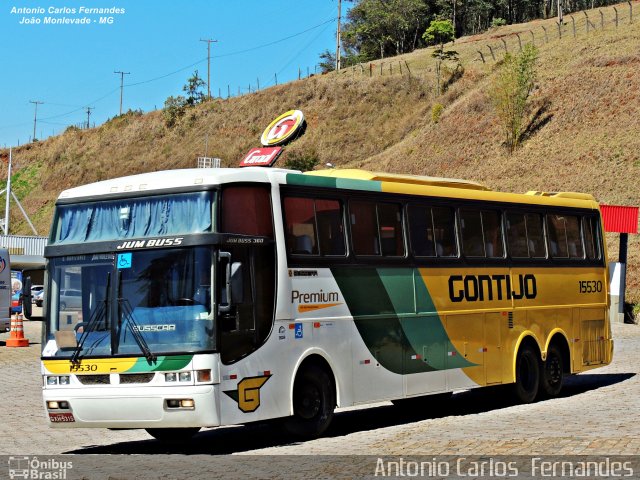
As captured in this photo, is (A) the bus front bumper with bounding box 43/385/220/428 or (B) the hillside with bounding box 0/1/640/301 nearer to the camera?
(A) the bus front bumper with bounding box 43/385/220/428

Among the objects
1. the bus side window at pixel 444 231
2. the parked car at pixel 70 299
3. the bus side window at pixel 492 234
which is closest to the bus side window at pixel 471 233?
the bus side window at pixel 492 234

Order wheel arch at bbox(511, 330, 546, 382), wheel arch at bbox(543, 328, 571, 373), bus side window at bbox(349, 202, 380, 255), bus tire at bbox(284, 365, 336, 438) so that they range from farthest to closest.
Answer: wheel arch at bbox(543, 328, 571, 373) < wheel arch at bbox(511, 330, 546, 382) < bus side window at bbox(349, 202, 380, 255) < bus tire at bbox(284, 365, 336, 438)

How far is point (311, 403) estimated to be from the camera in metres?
14.2

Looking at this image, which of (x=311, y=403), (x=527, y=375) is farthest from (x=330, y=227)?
(x=527, y=375)

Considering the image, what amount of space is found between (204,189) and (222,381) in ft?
7.55

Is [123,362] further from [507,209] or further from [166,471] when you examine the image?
[507,209]

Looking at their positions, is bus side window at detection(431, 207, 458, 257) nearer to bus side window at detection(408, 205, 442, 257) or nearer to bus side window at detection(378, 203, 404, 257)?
bus side window at detection(408, 205, 442, 257)

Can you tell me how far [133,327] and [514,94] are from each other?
224ft

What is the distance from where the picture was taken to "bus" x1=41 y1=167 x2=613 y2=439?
12883mm

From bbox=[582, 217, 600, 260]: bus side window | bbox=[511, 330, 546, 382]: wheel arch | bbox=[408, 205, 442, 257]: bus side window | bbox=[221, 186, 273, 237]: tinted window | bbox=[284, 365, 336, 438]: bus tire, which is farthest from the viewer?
bbox=[582, 217, 600, 260]: bus side window

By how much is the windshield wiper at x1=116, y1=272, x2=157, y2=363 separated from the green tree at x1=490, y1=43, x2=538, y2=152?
65.3 m

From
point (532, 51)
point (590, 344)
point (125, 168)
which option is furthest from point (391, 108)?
point (590, 344)

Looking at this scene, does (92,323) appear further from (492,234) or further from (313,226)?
(492,234)

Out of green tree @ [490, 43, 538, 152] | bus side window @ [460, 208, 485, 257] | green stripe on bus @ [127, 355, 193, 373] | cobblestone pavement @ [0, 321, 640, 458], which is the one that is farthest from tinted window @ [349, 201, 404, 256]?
green tree @ [490, 43, 538, 152]
